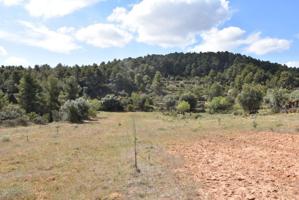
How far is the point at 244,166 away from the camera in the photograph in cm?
1481

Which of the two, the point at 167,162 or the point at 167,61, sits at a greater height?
the point at 167,61

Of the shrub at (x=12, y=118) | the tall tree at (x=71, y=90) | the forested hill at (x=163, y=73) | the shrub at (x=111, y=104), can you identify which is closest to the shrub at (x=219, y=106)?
the shrub at (x=111, y=104)

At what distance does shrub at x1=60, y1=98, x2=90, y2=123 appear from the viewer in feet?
152

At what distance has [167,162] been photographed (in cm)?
1600

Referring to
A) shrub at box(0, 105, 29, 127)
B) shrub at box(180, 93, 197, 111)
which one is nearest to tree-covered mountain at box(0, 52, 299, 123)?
shrub at box(180, 93, 197, 111)

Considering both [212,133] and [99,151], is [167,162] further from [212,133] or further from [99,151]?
[212,133]

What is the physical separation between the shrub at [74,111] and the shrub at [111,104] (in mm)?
30406

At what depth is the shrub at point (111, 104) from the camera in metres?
Result: 79.3

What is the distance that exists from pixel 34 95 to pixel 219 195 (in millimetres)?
53067

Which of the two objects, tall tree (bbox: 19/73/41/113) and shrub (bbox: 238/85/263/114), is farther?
shrub (bbox: 238/85/263/114)

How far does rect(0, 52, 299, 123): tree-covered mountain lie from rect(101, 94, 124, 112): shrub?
1.39m

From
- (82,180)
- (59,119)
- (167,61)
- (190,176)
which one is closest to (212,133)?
(190,176)

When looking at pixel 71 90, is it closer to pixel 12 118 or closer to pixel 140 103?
pixel 140 103

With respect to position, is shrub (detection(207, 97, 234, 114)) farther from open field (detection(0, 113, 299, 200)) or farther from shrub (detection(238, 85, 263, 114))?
open field (detection(0, 113, 299, 200))
